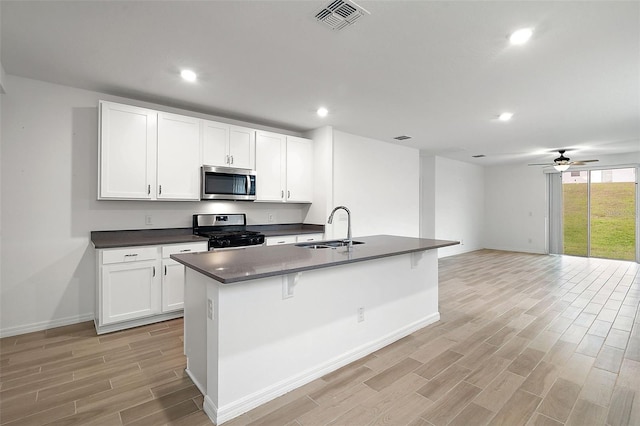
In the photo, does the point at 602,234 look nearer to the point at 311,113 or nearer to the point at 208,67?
the point at 311,113

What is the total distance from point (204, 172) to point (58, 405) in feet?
8.50

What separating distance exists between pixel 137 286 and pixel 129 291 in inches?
3.3

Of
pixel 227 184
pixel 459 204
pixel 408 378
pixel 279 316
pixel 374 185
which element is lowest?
pixel 408 378

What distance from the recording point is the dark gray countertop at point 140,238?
10.5 ft

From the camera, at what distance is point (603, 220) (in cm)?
773

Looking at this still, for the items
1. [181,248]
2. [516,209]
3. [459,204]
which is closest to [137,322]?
[181,248]

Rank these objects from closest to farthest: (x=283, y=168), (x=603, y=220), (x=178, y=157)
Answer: (x=178, y=157) → (x=283, y=168) → (x=603, y=220)

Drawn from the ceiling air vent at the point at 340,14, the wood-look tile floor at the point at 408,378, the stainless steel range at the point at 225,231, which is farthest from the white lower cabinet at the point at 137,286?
the ceiling air vent at the point at 340,14

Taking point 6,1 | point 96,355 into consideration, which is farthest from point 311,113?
point 96,355

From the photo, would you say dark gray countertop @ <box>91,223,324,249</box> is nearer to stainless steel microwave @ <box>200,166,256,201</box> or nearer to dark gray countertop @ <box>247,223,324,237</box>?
dark gray countertop @ <box>247,223,324,237</box>

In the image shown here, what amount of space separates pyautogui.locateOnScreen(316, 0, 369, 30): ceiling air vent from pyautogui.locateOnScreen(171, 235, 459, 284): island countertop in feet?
5.49

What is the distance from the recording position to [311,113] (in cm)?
425

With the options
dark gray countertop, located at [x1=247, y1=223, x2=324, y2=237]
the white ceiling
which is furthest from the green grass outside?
dark gray countertop, located at [x1=247, y1=223, x2=324, y2=237]

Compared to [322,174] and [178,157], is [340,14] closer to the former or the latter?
[178,157]
